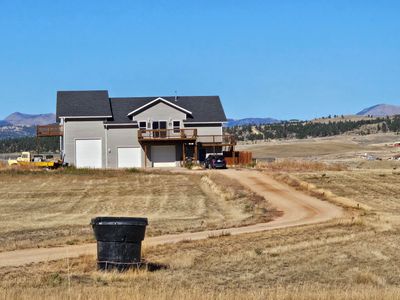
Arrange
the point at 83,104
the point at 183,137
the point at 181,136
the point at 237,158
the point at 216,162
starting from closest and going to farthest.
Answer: the point at 216,162 → the point at 183,137 → the point at 181,136 → the point at 237,158 → the point at 83,104

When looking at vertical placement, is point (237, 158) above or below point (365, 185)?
above

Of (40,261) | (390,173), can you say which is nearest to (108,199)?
(390,173)

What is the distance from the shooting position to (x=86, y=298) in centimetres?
1231

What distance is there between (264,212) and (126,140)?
125 feet

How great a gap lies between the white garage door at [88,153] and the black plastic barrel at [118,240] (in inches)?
2163

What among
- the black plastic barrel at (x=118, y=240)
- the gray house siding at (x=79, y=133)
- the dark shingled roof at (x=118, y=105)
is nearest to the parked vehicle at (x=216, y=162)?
the dark shingled roof at (x=118, y=105)

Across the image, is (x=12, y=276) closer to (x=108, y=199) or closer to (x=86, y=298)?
(x=86, y=298)

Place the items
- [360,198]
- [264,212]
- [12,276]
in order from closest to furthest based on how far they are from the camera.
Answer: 1. [12,276]
2. [264,212]
3. [360,198]

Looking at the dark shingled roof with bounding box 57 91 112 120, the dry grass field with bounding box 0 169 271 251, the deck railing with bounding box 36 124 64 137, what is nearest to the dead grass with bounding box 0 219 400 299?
the dry grass field with bounding box 0 169 271 251

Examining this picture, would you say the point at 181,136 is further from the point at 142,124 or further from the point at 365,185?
the point at 365,185

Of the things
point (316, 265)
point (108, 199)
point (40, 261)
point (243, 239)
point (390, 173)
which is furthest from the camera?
point (390, 173)

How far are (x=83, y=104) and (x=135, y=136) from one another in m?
5.98

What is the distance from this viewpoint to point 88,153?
71.2 metres

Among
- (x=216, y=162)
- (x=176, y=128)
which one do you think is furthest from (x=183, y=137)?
(x=216, y=162)
